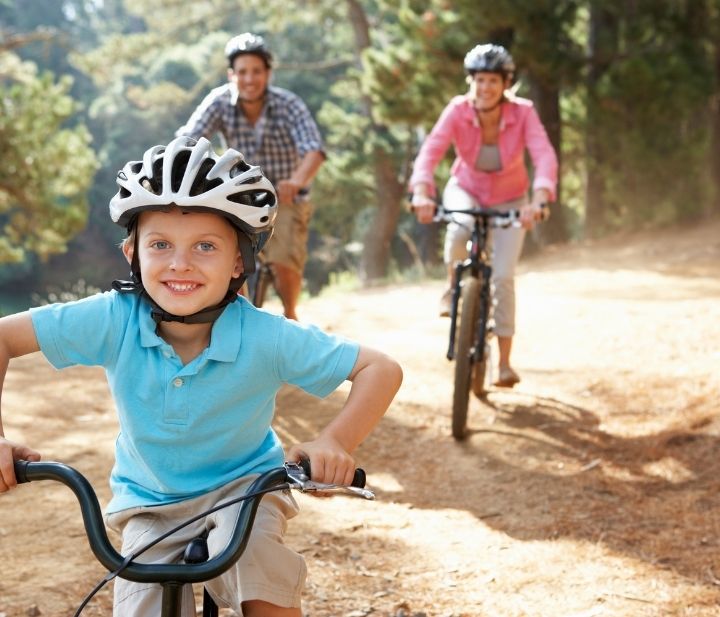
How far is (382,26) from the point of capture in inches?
1018

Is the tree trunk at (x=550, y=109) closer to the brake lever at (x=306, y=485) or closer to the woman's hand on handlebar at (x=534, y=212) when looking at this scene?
the woman's hand on handlebar at (x=534, y=212)

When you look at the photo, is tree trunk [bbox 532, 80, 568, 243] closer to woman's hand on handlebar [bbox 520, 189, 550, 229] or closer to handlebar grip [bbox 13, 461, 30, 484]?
woman's hand on handlebar [bbox 520, 189, 550, 229]

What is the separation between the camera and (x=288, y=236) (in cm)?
675

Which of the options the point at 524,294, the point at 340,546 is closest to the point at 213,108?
the point at 340,546

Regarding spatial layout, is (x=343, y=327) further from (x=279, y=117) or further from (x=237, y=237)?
(x=237, y=237)

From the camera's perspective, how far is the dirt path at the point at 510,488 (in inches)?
154

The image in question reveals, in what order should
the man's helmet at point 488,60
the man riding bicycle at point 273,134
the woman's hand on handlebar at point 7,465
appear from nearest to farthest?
the woman's hand on handlebar at point 7,465 → the man's helmet at point 488,60 → the man riding bicycle at point 273,134

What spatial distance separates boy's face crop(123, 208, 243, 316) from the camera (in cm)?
250

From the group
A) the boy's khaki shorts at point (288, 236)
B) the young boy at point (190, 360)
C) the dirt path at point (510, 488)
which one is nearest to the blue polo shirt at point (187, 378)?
the young boy at point (190, 360)

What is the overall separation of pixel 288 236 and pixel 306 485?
15.9ft

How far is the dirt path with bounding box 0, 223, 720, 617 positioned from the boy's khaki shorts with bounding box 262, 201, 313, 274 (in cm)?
95

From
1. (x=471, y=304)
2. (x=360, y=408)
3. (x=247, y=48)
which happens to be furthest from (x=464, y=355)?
(x=360, y=408)

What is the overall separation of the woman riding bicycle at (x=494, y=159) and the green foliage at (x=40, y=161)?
542 inches

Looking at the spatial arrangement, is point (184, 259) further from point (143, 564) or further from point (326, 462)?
point (143, 564)
